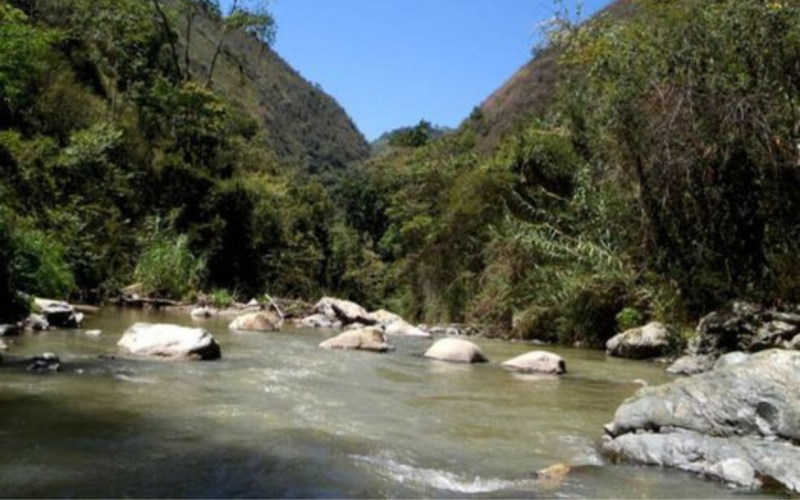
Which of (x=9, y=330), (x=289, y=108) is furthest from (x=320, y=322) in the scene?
(x=289, y=108)

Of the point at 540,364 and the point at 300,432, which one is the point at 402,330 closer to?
the point at 540,364

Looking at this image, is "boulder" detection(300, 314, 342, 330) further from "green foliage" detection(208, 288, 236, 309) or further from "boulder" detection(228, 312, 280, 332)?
"green foliage" detection(208, 288, 236, 309)

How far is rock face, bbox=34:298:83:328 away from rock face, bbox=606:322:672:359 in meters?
8.69

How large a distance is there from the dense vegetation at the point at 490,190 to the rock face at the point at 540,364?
2.45 metres

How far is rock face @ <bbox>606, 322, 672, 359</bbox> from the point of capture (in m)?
12.0

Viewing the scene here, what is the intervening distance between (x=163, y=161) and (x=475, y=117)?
1808 inches

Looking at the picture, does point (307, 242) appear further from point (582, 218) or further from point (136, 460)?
point (136, 460)

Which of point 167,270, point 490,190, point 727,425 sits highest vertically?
point 490,190

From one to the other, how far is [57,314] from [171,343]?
11.5 ft

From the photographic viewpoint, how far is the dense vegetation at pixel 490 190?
9.87m

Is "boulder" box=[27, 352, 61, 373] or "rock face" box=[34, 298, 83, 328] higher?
"rock face" box=[34, 298, 83, 328]

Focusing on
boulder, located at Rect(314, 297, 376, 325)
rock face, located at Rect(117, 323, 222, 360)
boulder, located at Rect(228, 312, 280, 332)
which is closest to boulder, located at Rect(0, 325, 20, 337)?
rock face, located at Rect(117, 323, 222, 360)

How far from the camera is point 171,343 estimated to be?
9.04 metres

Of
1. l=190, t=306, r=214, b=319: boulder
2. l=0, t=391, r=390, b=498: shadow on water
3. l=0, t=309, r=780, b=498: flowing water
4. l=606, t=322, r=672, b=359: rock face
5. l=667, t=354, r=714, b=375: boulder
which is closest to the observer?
l=0, t=391, r=390, b=498: shadow on water
